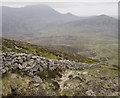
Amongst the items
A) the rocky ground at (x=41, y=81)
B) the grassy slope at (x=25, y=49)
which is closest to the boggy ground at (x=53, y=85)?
the rocky ground at (x=41, y=81)

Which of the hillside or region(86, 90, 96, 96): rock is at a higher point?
the hillside

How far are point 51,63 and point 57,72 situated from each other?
1.59 metres

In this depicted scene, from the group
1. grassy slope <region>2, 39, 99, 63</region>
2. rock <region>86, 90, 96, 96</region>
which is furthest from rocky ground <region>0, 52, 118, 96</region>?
grassy slope <region>2, 39, 99, 63</region>

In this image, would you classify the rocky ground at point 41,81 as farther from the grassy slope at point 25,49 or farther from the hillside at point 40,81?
the grassy slope at point 25,49

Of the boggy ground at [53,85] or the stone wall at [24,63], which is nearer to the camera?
the boggy ground at [53,85]

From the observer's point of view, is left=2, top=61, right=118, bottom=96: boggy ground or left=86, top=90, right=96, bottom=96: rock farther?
left=86, top=90, right=96, bottom=96: rock

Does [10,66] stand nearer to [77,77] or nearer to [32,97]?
[32,97]

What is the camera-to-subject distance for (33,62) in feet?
48.1

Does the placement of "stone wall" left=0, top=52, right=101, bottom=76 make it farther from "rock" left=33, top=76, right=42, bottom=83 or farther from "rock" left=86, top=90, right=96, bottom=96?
"rock" left=86, top=90, right=96, bottom=96

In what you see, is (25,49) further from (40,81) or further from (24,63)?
(40,81)

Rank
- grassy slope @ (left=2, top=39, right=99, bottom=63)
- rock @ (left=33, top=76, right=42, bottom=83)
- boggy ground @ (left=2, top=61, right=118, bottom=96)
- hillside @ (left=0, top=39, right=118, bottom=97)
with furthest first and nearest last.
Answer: grassy slope @ (left=2, top=39, right=99, bottom=63) → rock @ (left=33, top=76, right=42, bottom=83) → hillside @ (left=0, top=39, right=118, bottom=97) → boggy ground @ (left=2, top=61, right=118, bottom=96)

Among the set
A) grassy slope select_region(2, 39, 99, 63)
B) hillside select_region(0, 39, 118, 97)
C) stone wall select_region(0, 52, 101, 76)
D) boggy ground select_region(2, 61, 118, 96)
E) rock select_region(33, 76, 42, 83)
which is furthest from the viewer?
grassy slope select_region(2, 39, 99, 63)

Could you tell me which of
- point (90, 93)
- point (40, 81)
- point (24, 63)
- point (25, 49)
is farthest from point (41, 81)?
point (25, 49)

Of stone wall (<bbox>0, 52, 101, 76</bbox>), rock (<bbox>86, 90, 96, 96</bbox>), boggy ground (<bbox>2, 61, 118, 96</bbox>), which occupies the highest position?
stone wall (<bbox>0, 52, 101, 76</bbox>)
